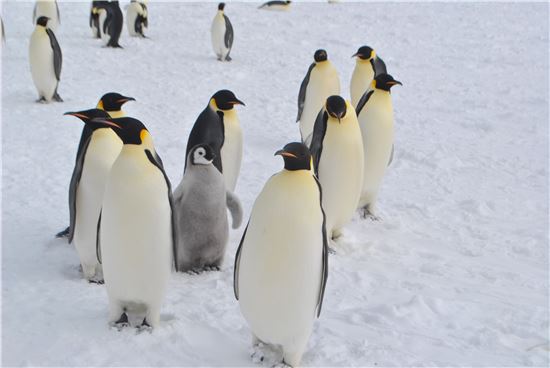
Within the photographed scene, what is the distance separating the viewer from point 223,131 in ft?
15.0

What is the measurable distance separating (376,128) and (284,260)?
240cm

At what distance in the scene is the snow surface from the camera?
3027 millimetres

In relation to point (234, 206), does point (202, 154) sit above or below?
above

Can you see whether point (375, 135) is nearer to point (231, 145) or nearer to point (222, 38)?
point (231, 145)

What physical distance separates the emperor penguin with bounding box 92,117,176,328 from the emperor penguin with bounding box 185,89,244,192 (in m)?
1.24

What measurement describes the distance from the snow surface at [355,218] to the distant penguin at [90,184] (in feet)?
0.84

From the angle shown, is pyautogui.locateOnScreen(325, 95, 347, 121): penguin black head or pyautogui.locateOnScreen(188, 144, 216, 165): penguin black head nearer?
pyautogui.locateOnScreen(188, 144, 216, 165): penguin black head

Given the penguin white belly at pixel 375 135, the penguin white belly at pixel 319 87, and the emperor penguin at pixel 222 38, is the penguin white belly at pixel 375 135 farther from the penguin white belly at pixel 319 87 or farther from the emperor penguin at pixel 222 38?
the emperor penguin at pixel 222 38

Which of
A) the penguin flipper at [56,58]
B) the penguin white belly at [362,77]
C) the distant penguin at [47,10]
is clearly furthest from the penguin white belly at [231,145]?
the distant penguin at [47,10]

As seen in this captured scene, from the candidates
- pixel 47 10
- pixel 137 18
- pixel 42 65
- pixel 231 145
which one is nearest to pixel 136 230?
pixel 231 145

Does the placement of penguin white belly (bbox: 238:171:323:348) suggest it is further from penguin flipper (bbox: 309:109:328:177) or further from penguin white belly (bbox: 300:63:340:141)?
penguin white belly (bbox: 300:63:340:141)

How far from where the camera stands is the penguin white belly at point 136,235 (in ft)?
9.36

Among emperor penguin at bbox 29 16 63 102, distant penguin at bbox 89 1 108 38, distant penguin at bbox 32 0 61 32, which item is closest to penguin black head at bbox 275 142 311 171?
emperor penguin at bbox 29 16 63 102

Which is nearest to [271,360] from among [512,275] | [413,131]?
[512,275]
